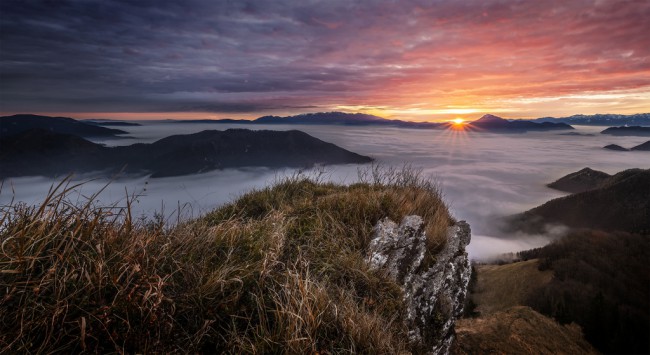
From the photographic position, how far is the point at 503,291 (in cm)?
8425

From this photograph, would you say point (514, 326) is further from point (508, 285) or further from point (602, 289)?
point (602, 289)

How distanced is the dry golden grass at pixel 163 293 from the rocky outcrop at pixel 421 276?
813 mm

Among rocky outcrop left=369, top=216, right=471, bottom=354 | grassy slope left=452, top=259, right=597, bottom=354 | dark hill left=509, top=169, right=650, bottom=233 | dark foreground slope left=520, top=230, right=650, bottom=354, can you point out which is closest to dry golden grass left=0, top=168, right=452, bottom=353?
rocky outcrop left=369, top=216, right=471, bottom=354

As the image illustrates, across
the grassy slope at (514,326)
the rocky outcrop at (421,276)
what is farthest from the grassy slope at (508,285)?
the rocky outcrop at (421,276)

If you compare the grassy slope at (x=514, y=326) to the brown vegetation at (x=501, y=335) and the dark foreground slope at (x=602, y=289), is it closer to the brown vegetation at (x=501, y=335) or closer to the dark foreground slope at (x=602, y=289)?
the brown vegetation at (x=501, y=335)

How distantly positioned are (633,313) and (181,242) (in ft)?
295

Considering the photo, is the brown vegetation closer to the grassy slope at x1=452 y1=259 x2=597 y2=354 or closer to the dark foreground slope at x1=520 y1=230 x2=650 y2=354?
the grassy slope at x1=452 y1=259 x2=597 y2=354

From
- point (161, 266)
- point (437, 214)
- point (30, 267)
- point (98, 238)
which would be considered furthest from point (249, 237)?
point (437, 214)

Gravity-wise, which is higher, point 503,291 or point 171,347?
point 171,347

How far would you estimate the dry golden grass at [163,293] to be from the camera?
7.46ft

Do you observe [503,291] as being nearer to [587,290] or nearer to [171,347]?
[587,290]

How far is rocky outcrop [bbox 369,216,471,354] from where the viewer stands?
16.5 feet

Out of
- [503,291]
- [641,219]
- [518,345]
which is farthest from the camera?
[641,219]

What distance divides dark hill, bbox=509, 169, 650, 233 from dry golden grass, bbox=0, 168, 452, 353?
191 m
